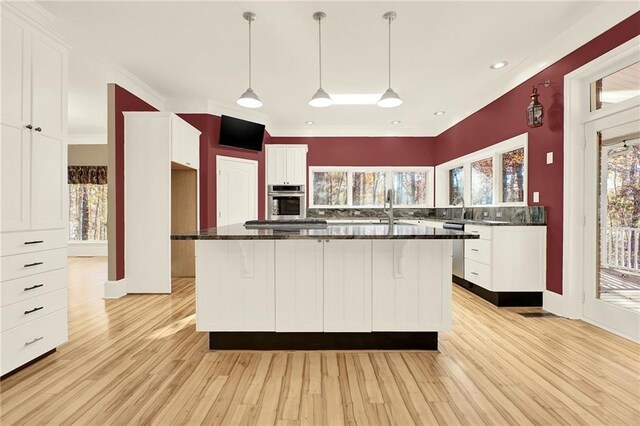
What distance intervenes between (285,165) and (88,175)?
4.83m

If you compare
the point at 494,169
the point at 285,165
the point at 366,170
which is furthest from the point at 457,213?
the point at 285,165

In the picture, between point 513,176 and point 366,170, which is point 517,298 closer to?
point 513,176

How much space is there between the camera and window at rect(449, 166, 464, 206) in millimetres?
5993

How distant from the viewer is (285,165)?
6.44 meters

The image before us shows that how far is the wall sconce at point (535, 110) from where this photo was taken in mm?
3494

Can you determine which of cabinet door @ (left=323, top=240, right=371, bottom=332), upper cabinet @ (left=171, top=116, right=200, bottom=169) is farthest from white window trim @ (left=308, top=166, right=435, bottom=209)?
cabinet door @ (left=323, top=240, right=371, bottom=332)

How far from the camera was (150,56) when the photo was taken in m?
3.74

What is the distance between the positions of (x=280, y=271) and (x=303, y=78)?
286 cm

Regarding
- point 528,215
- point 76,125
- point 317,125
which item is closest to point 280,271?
point 528,215

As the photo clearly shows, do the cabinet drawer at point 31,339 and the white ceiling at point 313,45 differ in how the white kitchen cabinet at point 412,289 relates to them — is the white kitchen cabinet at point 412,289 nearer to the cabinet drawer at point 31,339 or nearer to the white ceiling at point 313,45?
the white ceiling at point 313,45

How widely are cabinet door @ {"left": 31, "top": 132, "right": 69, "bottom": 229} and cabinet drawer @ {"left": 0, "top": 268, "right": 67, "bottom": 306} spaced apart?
351 mm

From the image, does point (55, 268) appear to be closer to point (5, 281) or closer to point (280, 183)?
point (5, 281)

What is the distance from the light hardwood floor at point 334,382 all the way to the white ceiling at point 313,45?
2763 millimetres

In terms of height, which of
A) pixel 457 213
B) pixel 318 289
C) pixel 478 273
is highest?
pixel 457 213
